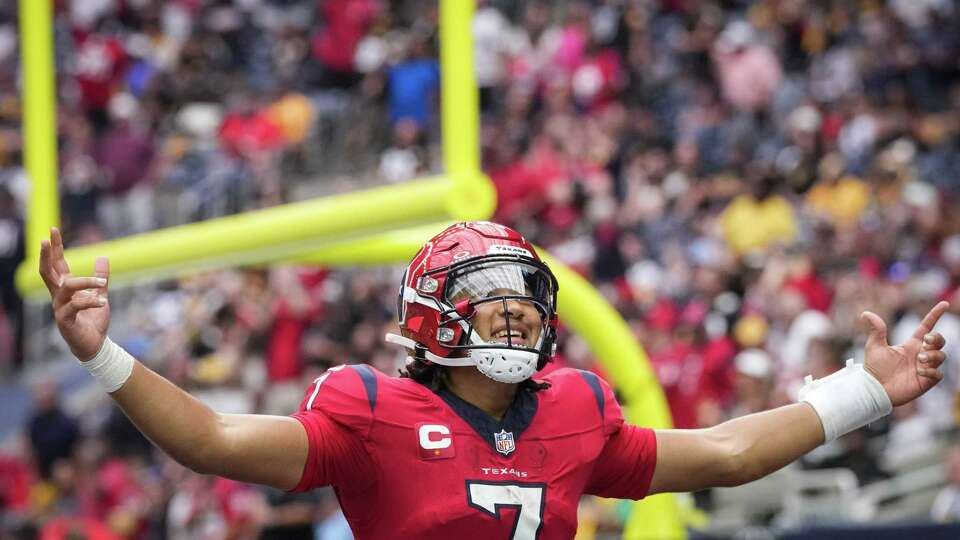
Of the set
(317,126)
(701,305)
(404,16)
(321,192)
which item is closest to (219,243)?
(321,192)

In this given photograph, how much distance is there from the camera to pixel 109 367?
104 inches

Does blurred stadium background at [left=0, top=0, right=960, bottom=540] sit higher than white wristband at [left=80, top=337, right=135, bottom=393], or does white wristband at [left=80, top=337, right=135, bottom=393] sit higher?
blurred stadium background at [left=0, top=0, right=960, bottom=540]

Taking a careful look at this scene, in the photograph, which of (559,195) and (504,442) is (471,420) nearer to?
(504,442)

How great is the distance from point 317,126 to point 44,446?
4.77m

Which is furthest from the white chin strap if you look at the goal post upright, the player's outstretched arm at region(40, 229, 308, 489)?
the goal post upright

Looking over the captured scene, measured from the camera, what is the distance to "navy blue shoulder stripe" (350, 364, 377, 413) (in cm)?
290

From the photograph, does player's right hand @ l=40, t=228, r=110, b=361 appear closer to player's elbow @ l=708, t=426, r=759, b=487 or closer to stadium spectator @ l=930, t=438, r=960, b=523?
player's elbow @ l=708, t=426, r=759, b=487

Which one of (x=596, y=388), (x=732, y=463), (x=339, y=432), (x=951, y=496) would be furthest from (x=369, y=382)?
(x=951, y=496)

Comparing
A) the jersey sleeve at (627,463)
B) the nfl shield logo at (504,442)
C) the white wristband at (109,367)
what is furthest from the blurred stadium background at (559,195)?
the white wristband at (109,367)

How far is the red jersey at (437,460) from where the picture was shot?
9.30 ft

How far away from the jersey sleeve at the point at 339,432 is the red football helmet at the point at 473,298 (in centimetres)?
16

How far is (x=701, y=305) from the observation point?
8539 mm

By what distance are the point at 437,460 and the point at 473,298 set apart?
32 centimetres

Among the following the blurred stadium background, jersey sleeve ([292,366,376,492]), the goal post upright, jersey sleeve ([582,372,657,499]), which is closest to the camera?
jersey sleeve ([292,366,376,492])
